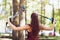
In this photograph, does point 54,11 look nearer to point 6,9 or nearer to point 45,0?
point 45,0

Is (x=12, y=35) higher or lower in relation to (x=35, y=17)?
lower

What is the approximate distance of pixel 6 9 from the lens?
2.16 m

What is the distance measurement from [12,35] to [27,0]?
421mm

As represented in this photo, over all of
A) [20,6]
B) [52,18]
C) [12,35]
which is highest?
[20,6]

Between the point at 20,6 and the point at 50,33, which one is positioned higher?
the point at 20,6

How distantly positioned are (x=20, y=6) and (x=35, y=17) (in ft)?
0.68

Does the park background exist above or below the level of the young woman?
above

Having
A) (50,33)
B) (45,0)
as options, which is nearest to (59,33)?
(50,33)

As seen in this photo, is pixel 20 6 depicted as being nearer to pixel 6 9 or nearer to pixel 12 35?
pixel 6 9

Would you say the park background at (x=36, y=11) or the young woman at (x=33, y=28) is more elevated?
the park background at (x=36, y=11)

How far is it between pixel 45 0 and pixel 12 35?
1.75 feet

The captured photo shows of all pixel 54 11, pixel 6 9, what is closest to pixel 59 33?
pixel 54 11

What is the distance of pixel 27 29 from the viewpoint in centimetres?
213

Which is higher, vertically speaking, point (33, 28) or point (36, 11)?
point (36, 11)
